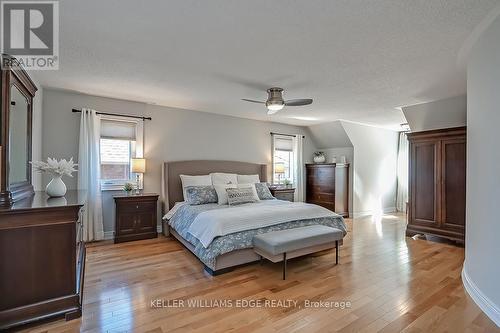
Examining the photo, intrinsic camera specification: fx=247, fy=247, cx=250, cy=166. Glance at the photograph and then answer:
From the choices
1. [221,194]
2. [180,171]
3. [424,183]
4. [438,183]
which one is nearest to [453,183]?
[438,183]

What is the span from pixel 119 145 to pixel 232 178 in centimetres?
220

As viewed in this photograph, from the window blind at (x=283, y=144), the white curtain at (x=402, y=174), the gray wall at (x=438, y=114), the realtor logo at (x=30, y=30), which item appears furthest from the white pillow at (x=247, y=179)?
the white curtain at (x=402, y=174)

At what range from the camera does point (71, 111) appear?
13.4ft

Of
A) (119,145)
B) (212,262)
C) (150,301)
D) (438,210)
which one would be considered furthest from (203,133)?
(438,210)

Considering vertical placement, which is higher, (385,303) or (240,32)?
(240,32)

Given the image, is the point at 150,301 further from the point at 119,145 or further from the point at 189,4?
the point at 119,145

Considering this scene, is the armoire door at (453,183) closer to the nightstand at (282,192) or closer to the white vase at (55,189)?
the nightstand at (282,192)

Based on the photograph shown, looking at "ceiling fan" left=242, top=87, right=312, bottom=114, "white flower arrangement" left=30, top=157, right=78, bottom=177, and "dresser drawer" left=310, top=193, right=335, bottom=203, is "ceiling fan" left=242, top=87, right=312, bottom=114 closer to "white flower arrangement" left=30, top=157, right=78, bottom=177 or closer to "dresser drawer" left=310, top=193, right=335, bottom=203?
"white flower arrangement" left=30, top=157, right=78, bottom=177

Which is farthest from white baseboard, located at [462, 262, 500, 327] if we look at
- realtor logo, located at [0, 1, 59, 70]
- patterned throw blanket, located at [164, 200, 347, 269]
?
realtor logo, located at [0, 1, 59, 70]

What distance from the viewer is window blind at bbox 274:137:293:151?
644 centimetres

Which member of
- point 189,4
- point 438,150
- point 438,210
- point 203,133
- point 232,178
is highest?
point 189,4

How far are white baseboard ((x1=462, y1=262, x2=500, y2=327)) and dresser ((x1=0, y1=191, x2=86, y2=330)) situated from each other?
3.48 m

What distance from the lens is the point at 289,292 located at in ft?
8.34

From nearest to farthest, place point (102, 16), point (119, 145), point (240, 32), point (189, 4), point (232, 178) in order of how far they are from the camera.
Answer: point (189, 4) < point (102, 16) < point (240, 32) < point (119, 145) < point (232, 178)
